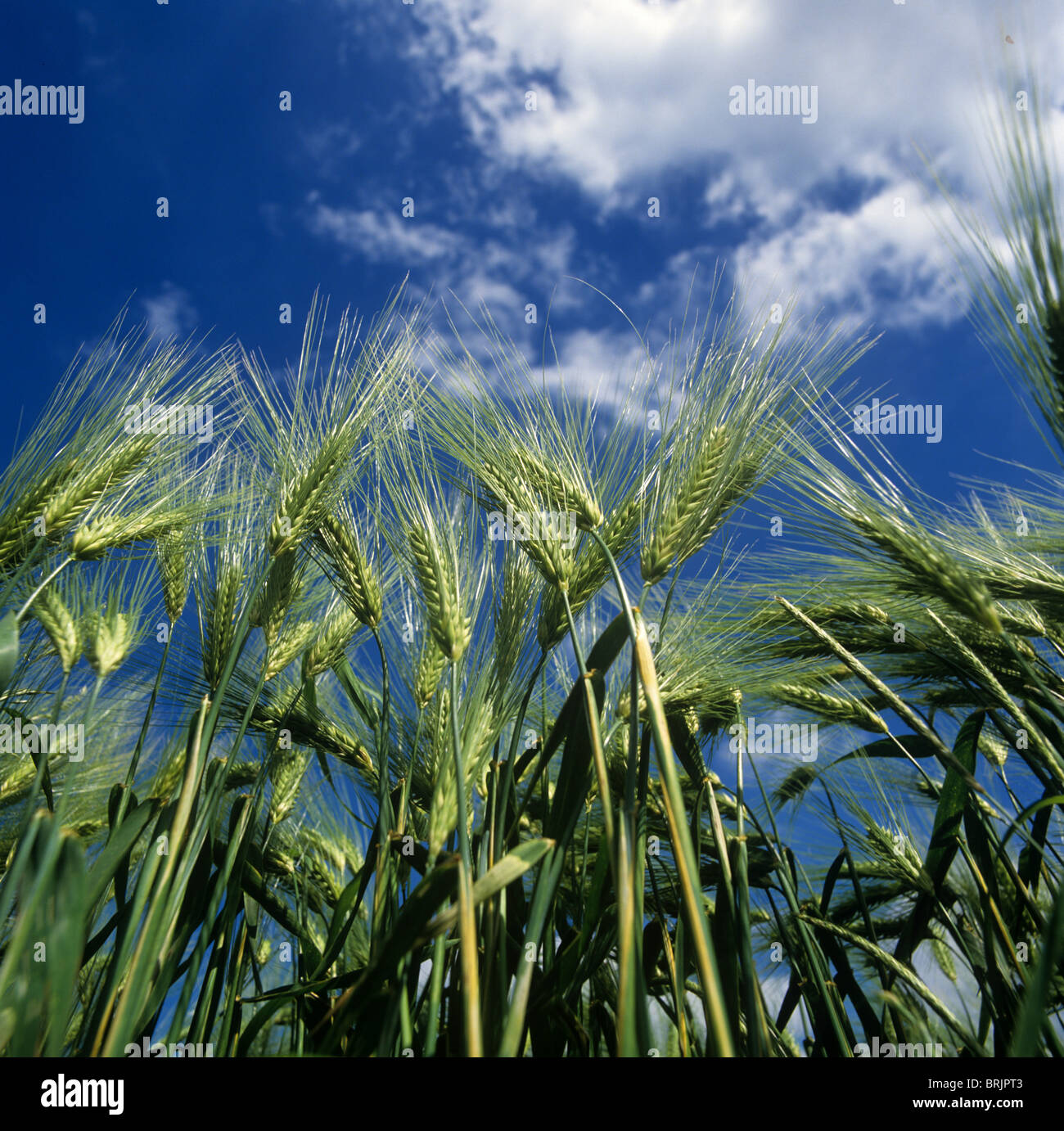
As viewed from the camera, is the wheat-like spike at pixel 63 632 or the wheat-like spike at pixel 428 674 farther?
the wheat-like spike at pixel 428 674

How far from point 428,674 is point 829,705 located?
1210 millimetres

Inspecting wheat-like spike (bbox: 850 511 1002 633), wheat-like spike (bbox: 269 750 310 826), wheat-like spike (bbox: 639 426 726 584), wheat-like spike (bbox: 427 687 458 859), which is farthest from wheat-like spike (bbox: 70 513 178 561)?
wheat-like spike (bbox: 850 511 1002 633)

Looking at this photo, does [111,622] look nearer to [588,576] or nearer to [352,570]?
[352,570]

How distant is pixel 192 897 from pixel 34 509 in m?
1.06

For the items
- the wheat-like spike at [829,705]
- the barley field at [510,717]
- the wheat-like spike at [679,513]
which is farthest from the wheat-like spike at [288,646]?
Result: the wheat-like spike at [829,705]

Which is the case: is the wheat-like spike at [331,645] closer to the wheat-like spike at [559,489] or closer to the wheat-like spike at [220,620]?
the wheat-like spike at [220,620]

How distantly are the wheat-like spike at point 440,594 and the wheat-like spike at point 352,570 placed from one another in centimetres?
33

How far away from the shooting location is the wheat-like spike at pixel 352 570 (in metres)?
1.92

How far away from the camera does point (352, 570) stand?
194 cm

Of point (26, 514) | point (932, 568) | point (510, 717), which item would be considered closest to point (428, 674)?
point (510, 717)

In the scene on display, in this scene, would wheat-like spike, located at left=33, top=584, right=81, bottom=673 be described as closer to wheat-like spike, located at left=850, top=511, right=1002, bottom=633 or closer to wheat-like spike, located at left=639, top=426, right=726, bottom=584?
wheat-like spike, located at left=639, top=426, right=726, bottom=584
